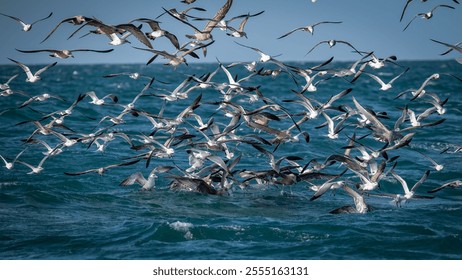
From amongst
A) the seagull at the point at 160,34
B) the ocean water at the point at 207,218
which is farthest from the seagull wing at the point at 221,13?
the ocean water at the point at 207,218

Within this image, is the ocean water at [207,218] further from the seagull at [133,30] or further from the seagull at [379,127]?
the seagull at [133,30]

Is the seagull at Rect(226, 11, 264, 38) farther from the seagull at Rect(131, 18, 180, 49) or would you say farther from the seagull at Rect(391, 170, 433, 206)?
the seagull at Rect(391, 170, 433, 206)

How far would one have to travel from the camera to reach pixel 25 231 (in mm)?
15906

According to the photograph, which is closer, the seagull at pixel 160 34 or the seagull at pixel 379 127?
the seagull at pixel 160 34

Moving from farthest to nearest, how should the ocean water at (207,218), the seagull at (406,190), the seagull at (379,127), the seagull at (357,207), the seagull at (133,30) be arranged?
the seagull at (379,127) < the seagull at (357,207) < the seagull at (406,190) < the seagull at (133,30) < the ocean water at (207,218)

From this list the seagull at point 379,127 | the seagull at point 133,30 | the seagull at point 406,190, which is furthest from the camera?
the seagull at point 379,127

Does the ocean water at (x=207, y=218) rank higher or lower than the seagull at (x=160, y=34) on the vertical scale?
lower

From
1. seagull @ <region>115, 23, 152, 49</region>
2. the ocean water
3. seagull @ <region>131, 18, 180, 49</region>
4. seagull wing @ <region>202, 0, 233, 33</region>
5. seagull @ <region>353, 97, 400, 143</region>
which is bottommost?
the ocean water

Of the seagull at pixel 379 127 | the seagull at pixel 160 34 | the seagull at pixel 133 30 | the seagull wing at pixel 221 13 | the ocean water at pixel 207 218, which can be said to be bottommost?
the ocean water at pixel 207 218

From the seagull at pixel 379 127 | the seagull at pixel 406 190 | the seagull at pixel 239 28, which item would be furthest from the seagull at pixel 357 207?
the seagull at pixel 239 28

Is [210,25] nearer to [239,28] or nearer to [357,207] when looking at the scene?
[239,28]

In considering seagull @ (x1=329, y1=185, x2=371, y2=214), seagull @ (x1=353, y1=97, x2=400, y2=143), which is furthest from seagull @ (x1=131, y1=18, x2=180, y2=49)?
seagull @ (x1=329, y1=185, x2=371, y2=214)

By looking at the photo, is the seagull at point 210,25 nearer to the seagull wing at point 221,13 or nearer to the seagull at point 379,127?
the seagull wing at point 221,13
